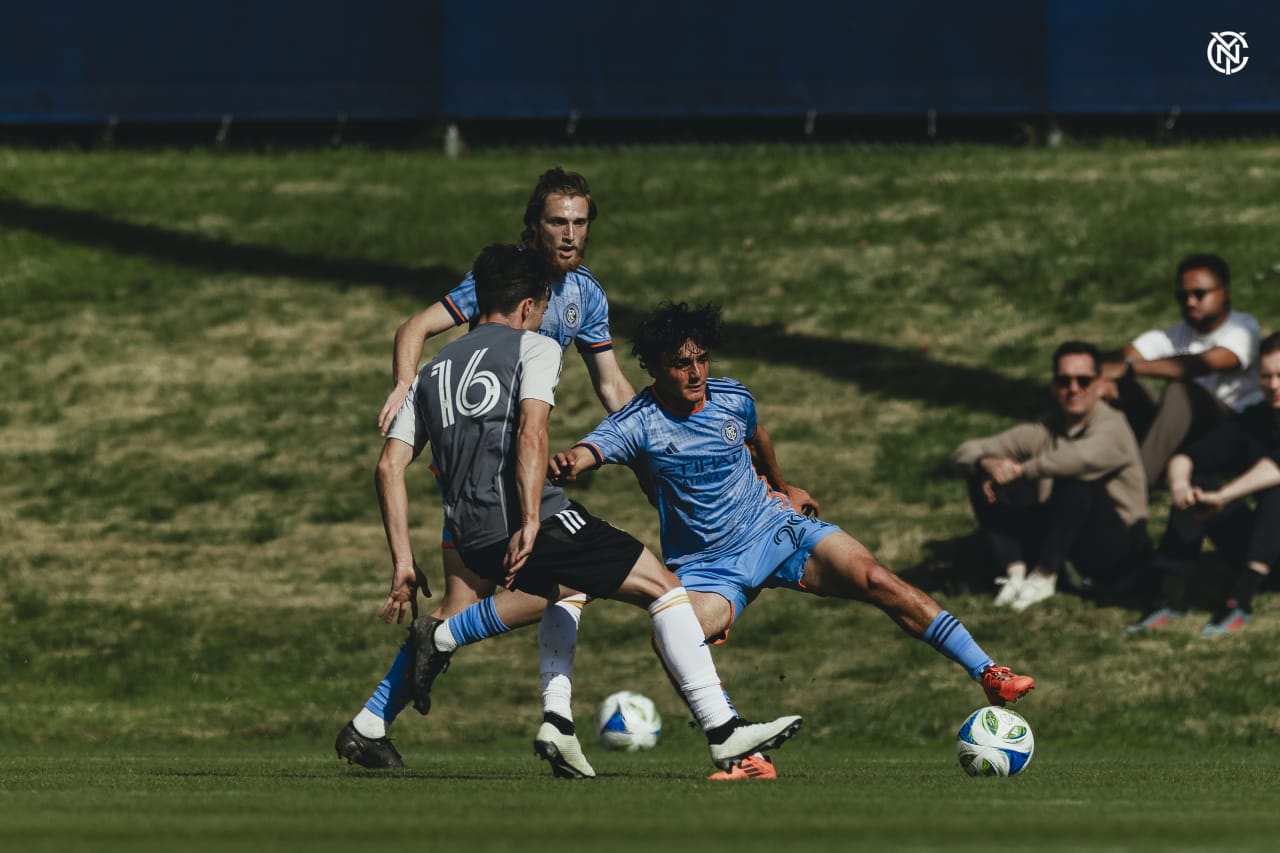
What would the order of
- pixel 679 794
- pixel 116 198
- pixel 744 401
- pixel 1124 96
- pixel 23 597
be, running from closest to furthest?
1. pixel 679 794
2. pixel 744 401
3. pixel 23 597
4. pixel 1124 96
5. pixel 116 198

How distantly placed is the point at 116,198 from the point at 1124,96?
10.4 meters

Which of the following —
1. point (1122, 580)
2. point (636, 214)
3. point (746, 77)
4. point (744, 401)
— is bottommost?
point (1122, 580)

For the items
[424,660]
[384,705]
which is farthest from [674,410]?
[384,705]

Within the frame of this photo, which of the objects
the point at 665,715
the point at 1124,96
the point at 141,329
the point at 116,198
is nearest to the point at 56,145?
the point at 116,198

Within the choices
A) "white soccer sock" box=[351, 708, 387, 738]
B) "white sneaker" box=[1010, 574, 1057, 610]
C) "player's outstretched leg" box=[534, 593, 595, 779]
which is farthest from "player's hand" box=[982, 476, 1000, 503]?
"white soccer sock" box=[351, 708, 387, 738]

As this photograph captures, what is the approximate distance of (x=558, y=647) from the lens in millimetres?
8172

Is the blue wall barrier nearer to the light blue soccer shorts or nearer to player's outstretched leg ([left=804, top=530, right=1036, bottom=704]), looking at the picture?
the light blue soccer shorts

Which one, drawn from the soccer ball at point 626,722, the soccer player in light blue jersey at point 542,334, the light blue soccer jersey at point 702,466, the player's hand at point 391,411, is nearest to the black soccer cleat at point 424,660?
the soccer player in light blue jersey at point 542,334

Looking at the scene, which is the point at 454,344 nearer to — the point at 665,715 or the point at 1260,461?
the point at 665,715

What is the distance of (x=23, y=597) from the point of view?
13.6 m

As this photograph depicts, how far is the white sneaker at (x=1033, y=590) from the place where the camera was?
12070mm

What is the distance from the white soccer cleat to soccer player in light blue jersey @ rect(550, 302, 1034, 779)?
939 millimetres

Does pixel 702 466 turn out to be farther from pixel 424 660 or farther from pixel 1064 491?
pixel 1064 491

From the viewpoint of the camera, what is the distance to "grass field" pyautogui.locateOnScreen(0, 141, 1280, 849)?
690 centimetres
